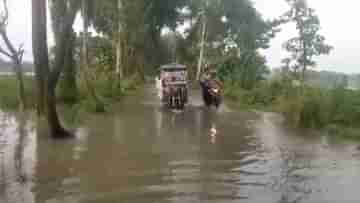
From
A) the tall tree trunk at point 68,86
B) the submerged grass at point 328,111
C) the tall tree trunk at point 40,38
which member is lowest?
the submerged grass at point 328,111

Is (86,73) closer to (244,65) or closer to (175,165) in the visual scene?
(175,165)

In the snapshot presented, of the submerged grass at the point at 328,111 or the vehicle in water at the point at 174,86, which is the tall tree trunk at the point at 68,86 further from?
the submerged grass at the point at 328,111

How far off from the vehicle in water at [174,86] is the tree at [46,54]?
854 centimetres

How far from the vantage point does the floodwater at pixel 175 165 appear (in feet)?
23.0

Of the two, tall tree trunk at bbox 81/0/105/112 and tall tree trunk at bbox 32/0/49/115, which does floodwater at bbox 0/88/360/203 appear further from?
tall tree trunk at bbox 81/0/105/112

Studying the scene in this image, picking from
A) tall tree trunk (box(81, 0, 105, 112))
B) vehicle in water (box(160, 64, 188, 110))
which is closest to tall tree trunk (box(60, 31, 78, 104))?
tall tree trunk (box(81, 0, 105, 112))

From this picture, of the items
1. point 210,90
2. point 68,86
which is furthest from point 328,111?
point 68,86

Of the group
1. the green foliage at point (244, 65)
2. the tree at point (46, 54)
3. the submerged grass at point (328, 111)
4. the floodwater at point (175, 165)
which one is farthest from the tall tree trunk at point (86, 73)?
the green foliage at point (244, 65)

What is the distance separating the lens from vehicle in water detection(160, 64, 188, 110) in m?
19.7

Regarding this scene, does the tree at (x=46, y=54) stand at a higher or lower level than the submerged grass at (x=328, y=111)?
higher

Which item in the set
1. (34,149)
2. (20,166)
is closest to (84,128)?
(34,149)

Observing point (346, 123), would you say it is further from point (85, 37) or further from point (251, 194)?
point (85, 37)

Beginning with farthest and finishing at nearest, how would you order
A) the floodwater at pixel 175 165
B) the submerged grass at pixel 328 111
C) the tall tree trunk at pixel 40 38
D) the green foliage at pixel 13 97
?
the green foliage at pixel 13 97
the submerged grass at pixel 328 111
the tall tree trunk at pixel 40 38
the floodwater at pixel 175 165

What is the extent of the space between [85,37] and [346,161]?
14.9m
